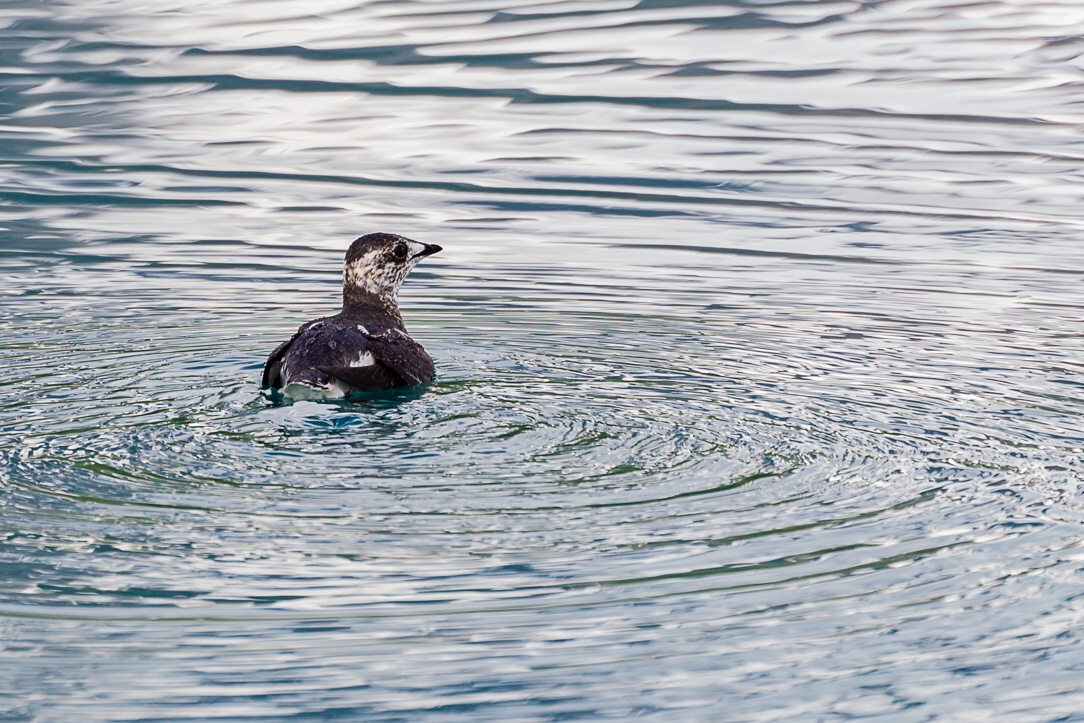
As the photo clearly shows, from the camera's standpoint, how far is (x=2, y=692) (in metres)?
4.89

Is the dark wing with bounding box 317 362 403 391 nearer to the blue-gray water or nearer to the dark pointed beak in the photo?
the blue-gray water

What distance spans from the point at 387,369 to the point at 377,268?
6.04ft

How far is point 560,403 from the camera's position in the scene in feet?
25.3

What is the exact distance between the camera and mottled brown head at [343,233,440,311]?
10.1 m

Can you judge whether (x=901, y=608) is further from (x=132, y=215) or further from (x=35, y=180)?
(x=35, y=180)

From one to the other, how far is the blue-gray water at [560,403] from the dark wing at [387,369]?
31 cm

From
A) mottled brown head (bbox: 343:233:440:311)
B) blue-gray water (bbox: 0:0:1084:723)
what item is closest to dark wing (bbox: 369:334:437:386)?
blue-gray water (bbox: 0:0:1084:723)

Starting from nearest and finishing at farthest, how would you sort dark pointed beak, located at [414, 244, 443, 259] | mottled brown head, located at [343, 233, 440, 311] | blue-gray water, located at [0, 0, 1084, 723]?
blue-gray water, located at [0, 0, 1084, 723], mottled brown head, located at [343, 233, 440, 311], dark pointed beak, located at [414, 244, 443, 259]

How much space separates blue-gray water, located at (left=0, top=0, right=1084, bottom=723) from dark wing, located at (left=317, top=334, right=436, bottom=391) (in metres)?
0.31

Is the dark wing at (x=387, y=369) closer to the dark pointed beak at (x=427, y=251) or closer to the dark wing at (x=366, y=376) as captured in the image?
the dark wing at (x=366, y=376)

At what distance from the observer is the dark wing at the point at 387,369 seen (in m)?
8.26

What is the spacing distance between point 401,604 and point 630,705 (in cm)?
90

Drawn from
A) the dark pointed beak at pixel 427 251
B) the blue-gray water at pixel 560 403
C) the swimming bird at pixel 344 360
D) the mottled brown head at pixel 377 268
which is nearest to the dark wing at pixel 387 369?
the swimming bird at pixel 344 360

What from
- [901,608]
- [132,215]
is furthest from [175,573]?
[132,215]
